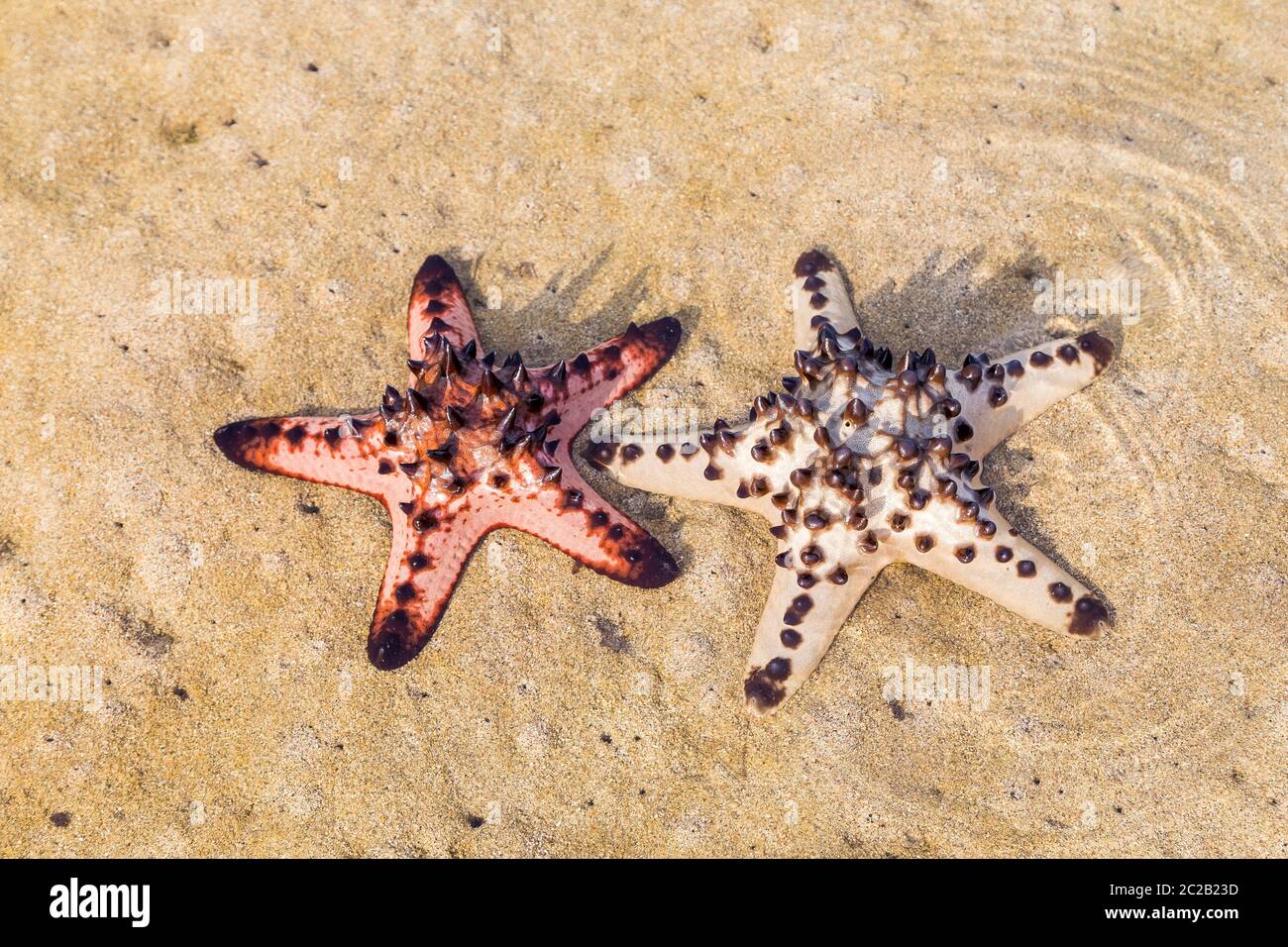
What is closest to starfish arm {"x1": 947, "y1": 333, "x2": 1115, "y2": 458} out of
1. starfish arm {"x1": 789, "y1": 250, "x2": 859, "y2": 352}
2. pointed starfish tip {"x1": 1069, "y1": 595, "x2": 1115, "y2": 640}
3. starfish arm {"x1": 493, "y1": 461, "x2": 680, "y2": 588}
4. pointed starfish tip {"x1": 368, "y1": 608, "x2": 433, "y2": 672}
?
starfish arm {"x1": 789, "y1": 250, "x2": 859, "y2": 352}

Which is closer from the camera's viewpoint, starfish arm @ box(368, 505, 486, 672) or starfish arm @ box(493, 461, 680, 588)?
starfish arm @ box(368, 505, 486, 672)

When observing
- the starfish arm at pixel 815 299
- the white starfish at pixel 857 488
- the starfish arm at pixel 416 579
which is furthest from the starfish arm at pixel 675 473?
the starfish arm at pixel 815 299

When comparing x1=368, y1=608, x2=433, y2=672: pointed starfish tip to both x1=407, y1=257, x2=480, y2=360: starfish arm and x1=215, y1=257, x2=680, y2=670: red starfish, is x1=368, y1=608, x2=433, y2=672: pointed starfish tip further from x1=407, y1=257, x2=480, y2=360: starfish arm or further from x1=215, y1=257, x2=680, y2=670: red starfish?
x1=407, y1=257, x2=480, y2=360: starfish arm

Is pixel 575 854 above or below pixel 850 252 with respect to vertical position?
below

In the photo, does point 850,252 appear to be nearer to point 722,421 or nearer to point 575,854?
point 722,421

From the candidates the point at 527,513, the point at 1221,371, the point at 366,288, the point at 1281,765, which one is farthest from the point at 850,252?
the point at 1281,765

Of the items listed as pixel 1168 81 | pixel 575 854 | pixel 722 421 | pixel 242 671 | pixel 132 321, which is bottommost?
pixel 575 854

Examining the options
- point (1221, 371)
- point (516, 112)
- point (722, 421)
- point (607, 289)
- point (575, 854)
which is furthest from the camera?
point (516, 112)
